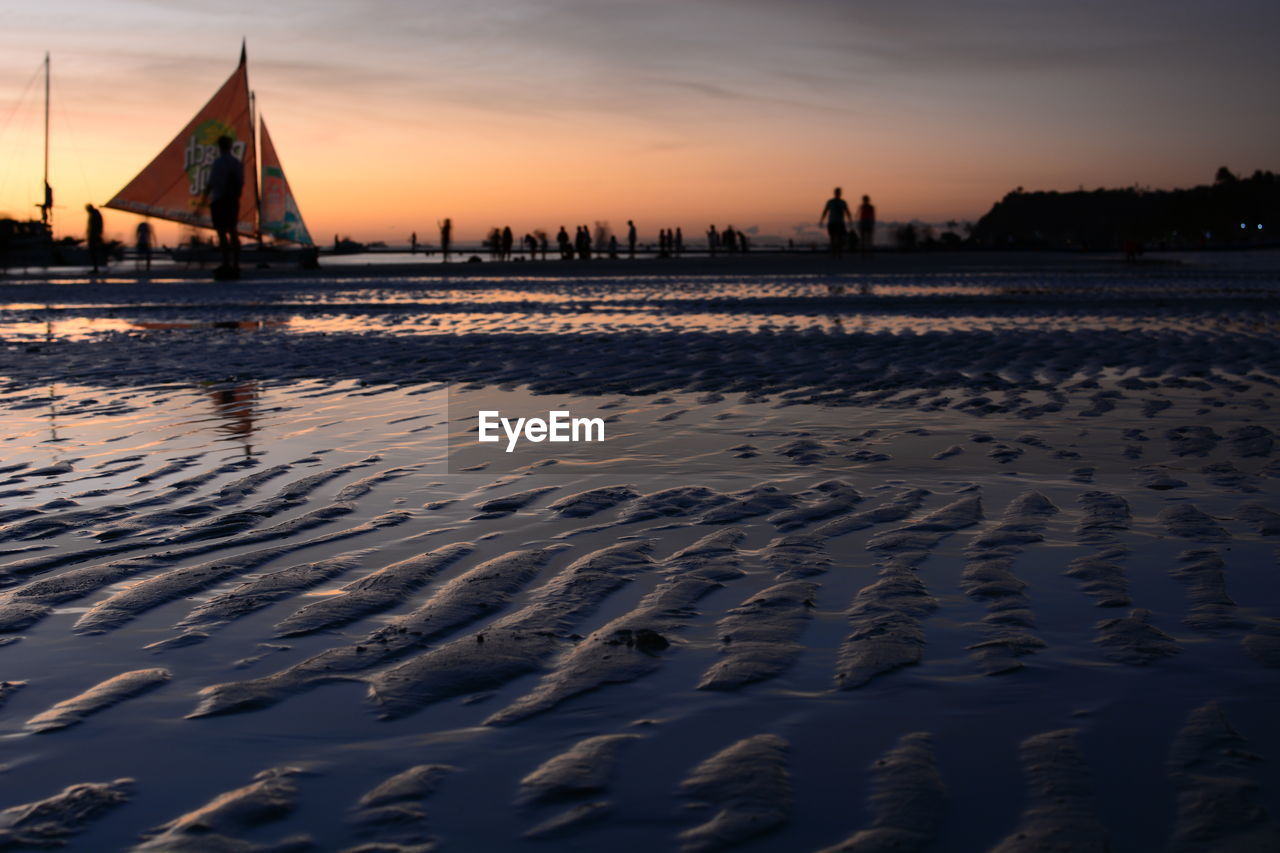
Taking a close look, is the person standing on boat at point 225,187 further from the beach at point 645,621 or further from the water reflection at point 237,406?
the beach at point 645,621

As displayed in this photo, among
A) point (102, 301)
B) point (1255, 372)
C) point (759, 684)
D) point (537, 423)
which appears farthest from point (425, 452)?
point (102, 301)

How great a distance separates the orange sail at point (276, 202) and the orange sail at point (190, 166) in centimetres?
453

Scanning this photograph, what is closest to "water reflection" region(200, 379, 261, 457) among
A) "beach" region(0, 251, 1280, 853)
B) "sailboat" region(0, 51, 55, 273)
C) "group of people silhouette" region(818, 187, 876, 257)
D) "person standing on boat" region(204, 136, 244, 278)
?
"beach" region(0, 251, 1280, 853)

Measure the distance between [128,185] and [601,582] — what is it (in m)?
31.6

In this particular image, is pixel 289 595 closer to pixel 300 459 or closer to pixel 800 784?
pixel 800 784

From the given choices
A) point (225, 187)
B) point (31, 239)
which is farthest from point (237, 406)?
point (31, 239)

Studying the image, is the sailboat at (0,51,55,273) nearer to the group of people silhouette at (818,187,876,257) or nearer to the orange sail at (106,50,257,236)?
the orange sail at (106,50,257,236)

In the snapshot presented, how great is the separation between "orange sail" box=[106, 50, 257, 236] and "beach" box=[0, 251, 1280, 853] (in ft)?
87.8

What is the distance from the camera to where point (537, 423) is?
580cm

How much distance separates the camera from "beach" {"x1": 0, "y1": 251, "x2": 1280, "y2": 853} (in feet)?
5.91

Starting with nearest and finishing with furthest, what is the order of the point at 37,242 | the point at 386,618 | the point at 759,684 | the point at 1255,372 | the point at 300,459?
1. the point at 759,684
2. the point at 386,618
3. the point at 300,459
4. the point at 1255,372
5. the point at 37,242

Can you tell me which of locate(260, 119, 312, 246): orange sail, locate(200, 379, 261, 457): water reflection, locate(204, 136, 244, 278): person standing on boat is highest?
locate(260, 119, 312, 246): orange sail

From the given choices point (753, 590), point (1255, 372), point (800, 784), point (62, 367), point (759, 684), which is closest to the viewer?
point (800, 784)

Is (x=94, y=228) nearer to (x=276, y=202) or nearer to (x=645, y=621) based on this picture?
(x=276, y=202)
